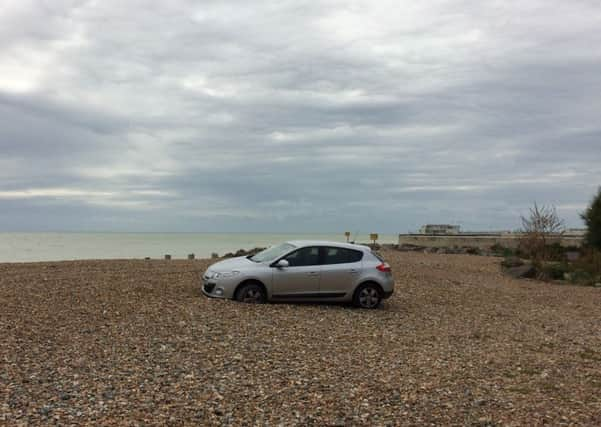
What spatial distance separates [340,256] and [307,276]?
0.87 meters

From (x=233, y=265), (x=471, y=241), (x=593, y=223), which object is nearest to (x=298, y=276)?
(x=233, y=265)

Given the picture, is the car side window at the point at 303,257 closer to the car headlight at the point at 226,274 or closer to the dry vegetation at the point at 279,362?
the dry vegetation at the point at 279,362

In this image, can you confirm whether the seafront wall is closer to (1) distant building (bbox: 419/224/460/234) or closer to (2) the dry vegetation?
(1) distant building (bbox: 419/224/460/234)

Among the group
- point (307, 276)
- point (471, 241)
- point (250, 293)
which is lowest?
point (250, 293)

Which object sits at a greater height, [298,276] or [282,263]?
[282,263]

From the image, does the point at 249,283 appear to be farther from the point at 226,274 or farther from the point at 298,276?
the point at 298,276

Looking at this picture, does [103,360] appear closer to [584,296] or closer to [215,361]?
[215,361]

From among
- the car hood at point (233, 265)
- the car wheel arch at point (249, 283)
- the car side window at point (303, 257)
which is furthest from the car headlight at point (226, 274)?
the car side window at point (303, 257)

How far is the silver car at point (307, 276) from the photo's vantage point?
12.6 metres

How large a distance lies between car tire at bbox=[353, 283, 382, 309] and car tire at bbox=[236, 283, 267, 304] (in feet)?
6.56

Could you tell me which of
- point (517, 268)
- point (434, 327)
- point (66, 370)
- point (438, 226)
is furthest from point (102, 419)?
point (438, 226)

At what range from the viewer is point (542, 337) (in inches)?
441

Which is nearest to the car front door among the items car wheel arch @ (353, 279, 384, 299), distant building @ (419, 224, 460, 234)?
car wheel arch @ (353, 279, 384, 299)

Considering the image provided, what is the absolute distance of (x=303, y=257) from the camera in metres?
13.0
